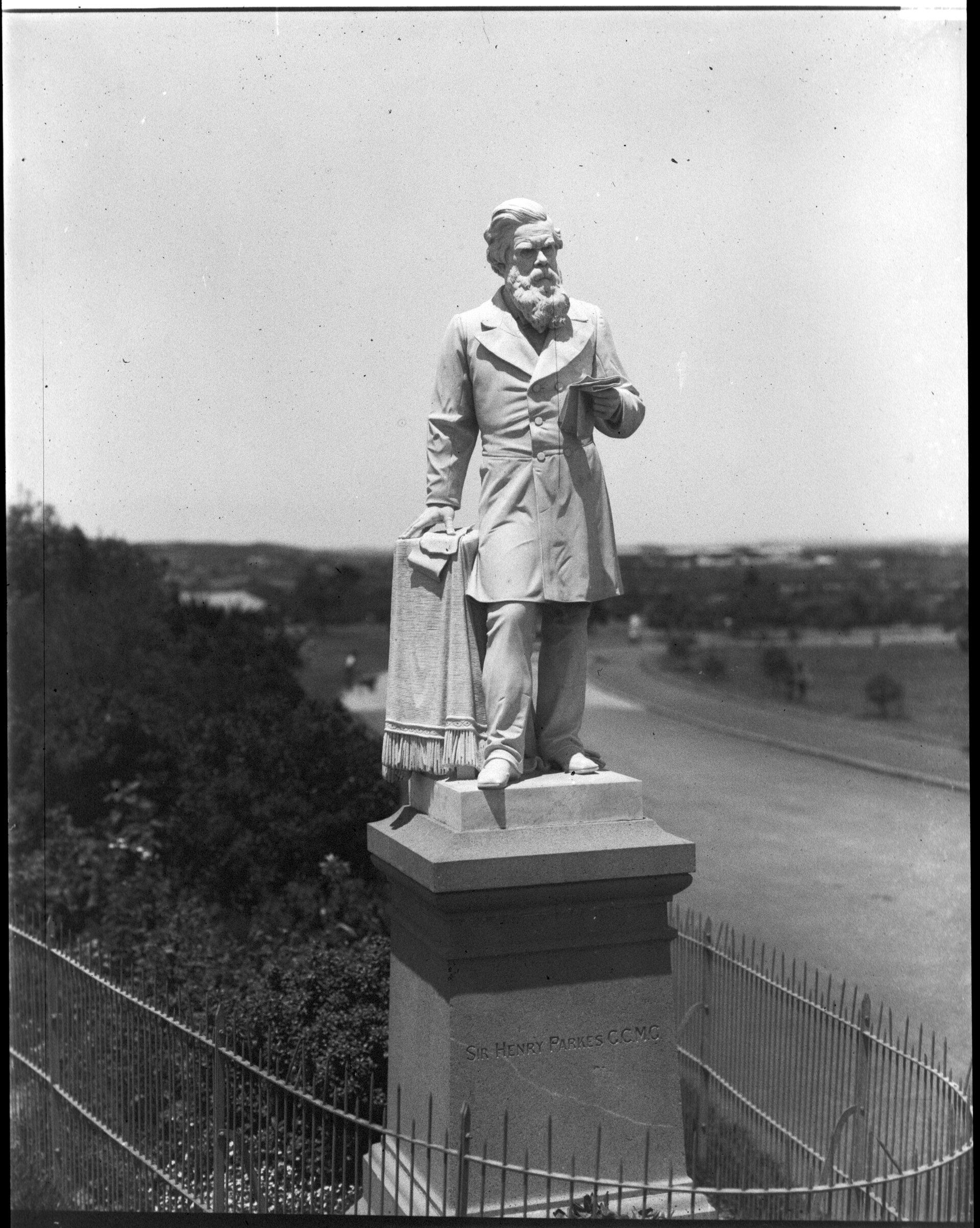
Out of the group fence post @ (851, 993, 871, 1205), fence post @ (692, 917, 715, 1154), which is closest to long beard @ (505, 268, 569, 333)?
fence post @ (851, 993, 871, 1205)

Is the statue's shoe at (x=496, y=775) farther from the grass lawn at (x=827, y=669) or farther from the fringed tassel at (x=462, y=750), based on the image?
the grass lawn at (x=827, y=669)

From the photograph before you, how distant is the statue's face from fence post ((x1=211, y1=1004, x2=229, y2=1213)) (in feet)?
11.6

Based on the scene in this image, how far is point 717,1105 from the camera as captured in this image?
7281 mm

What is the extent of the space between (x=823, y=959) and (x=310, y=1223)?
4.82m

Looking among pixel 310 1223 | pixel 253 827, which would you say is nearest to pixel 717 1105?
pixel 310 1223

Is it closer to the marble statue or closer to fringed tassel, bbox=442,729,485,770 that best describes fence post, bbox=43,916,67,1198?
fringed tassel, bbox=442,729,485,770

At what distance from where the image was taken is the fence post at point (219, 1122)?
5.77 m

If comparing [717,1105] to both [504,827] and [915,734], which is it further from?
[915,734]

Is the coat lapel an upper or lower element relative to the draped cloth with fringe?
upper

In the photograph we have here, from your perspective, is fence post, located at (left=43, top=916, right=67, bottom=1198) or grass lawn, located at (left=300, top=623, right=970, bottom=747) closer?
fence post, located at (left=43, top=916, right=67, bottom=1198)

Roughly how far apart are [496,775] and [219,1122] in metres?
2.04

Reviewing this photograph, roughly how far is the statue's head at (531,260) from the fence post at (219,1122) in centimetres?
341

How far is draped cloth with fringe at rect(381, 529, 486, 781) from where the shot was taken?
18.3 feet

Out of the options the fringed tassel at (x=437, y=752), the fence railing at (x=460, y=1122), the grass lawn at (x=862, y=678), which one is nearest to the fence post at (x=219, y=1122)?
the fence railing at (x=460, y=1122)
